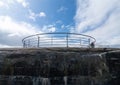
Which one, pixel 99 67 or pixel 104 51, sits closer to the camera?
pixel 99 67

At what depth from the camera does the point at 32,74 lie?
532 inches

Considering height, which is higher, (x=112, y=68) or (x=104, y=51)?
(x=104, y=51)

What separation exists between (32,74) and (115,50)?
4.81 meters

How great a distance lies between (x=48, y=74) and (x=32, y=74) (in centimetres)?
84

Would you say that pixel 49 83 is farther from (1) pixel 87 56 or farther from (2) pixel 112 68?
(2) pixel 112 68

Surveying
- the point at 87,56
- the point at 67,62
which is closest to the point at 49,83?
the point at 67,62

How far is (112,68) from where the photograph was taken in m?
13.4

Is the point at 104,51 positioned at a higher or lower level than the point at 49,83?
higher

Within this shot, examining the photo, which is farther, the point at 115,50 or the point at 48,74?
the point at 115,50

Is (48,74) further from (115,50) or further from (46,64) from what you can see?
(115,50)

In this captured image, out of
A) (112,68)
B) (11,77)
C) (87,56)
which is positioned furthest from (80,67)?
(11,77)

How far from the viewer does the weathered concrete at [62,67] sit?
43.3ft

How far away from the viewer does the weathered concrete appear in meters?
13.2

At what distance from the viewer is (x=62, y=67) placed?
13.6m
